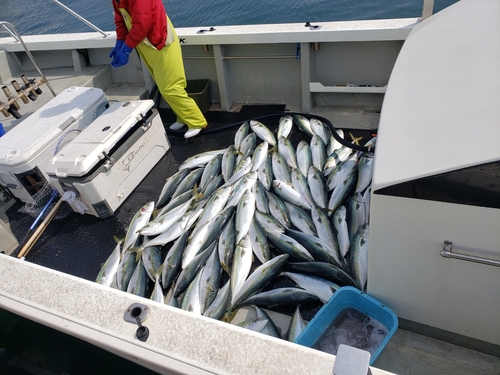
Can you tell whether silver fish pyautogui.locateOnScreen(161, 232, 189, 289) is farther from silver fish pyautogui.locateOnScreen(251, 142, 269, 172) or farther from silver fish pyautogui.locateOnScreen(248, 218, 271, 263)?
silver fish pyautogui.locateOnScreen(251, 142, 269, 172)

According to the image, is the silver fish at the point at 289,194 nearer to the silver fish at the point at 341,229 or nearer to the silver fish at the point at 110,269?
the silver fish at the point at 341,229

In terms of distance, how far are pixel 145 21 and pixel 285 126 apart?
5.77 ft

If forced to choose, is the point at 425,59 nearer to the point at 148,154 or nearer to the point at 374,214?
the point at 374,214

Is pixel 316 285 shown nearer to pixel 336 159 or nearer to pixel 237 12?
pixel 336 159

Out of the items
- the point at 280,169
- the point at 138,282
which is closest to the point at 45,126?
the point at 138,282

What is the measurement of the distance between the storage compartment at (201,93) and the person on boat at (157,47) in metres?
0.27

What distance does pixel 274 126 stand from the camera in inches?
162

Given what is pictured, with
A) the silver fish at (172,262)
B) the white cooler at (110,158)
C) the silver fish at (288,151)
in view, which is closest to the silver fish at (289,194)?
the silver fish at (288,151)

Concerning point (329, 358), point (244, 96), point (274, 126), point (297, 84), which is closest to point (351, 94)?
point (297, 84)

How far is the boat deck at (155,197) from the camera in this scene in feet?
6.39

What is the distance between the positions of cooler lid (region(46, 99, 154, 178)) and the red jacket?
638 millimetres

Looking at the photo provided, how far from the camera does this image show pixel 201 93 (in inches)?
172

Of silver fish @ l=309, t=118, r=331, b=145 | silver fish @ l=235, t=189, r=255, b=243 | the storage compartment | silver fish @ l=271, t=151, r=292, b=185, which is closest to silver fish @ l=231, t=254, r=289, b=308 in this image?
silver fish @ l=235, t=189, r=255, b=243

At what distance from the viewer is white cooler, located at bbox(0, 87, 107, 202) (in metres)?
3.17
